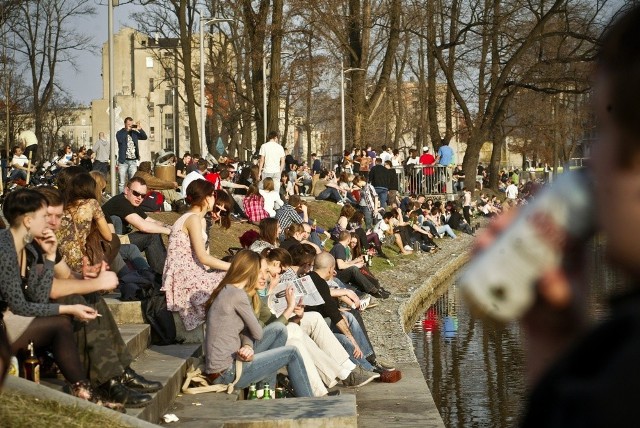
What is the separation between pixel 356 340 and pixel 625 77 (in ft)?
39.9

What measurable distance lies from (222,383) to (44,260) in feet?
8.11

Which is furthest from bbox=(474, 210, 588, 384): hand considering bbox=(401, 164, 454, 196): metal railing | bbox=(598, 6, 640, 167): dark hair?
bbox=(401, 164, 454, 196): metal railing

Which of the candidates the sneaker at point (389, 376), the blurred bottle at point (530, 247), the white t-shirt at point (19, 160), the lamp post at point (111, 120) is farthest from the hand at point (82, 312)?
the white t-shirt at point (19, 160)

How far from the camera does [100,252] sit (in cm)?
1105

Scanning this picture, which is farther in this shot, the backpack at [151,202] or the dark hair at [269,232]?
the backpack at [151,202]

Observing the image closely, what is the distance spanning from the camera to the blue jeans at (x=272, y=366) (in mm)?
10266

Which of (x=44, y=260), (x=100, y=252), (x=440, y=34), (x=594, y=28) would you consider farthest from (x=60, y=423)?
(x=440, y=34)

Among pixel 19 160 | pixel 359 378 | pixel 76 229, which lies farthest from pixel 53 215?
pixel 19 160

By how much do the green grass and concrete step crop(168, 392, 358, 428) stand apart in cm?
141

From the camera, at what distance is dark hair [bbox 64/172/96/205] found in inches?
435

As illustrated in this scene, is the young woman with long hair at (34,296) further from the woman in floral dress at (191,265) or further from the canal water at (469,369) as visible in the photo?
the canal water at (469,369)

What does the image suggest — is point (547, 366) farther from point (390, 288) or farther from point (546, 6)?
point (546, 6)

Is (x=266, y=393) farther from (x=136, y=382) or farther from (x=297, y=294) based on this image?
(x=136, y=382)

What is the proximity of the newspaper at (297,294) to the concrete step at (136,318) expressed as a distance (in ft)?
2.41
